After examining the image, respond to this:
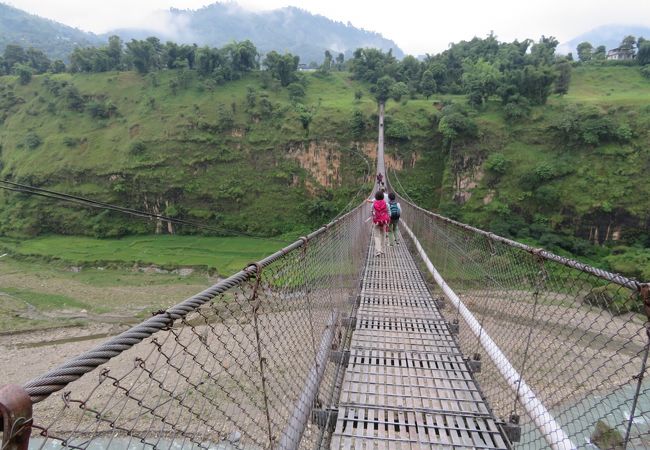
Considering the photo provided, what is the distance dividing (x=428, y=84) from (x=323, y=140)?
9139 millimetres

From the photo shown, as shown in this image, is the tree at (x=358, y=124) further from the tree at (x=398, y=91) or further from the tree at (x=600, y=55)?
the tree at (x=600, y=55)

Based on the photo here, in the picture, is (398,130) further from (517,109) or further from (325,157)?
(517,109)

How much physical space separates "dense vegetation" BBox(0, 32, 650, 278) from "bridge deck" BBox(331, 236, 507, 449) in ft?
44.2

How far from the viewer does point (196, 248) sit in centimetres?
1878

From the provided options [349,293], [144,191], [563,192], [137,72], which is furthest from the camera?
[137,72]

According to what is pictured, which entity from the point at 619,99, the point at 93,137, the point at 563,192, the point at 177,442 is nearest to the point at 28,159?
the point at 93,137

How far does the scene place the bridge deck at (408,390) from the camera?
80.4 inches

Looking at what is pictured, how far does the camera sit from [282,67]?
27.8m

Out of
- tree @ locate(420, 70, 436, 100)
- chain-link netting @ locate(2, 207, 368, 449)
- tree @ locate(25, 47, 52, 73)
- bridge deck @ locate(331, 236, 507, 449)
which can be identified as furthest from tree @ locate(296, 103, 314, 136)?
tree @ locate(25, 47, 52, 73)

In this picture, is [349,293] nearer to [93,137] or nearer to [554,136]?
[554,136]

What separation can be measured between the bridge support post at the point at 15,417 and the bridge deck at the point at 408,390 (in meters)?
1.68

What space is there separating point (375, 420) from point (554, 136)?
20.5 metres

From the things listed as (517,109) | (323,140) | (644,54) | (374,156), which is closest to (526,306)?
(517,109)

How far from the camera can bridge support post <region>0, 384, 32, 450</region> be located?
1.90ft
